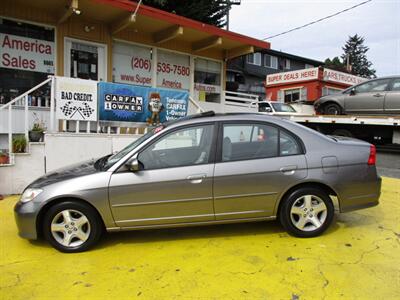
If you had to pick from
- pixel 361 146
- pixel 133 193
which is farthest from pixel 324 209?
pixel 133 193

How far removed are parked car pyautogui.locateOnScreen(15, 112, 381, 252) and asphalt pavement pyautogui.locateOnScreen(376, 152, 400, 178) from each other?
16.6 feet

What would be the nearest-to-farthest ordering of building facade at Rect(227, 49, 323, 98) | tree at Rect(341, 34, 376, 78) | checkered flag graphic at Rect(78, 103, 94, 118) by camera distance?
checkered flag graphic at Rect(78, 103, 94, 118), building facade at Rect(227, 49, 323, 98), tree at Rect(341, 34, 376, 78)

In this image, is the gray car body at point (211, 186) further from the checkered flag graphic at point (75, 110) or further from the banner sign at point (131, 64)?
the banner sign at point (131, 64)

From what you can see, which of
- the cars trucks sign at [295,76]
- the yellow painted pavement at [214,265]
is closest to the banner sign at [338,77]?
the cars trucks sign at [295,76]

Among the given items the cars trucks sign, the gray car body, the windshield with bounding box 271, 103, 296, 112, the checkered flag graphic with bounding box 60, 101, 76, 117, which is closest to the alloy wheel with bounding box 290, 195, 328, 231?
the gray car body

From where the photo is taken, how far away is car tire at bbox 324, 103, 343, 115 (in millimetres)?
11789

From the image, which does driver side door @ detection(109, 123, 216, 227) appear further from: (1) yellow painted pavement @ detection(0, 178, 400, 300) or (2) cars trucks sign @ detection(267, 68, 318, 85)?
(2) cars trucks sign @ detection(267, 68, 318, 85)

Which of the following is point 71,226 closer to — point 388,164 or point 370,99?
point 388,164

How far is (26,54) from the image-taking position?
8.20m

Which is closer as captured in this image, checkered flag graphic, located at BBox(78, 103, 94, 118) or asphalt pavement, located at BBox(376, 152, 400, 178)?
checkered flag graphic, located at BBox(78, 103, 94, 118)

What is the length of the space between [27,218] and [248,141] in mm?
2727

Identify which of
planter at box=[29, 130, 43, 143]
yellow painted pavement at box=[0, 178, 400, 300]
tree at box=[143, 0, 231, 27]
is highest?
tree at box=[143, 0, 231, 27]

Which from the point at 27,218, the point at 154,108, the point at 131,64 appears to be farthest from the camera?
the point at 131,64

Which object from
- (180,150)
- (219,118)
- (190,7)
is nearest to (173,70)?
(190,7)
